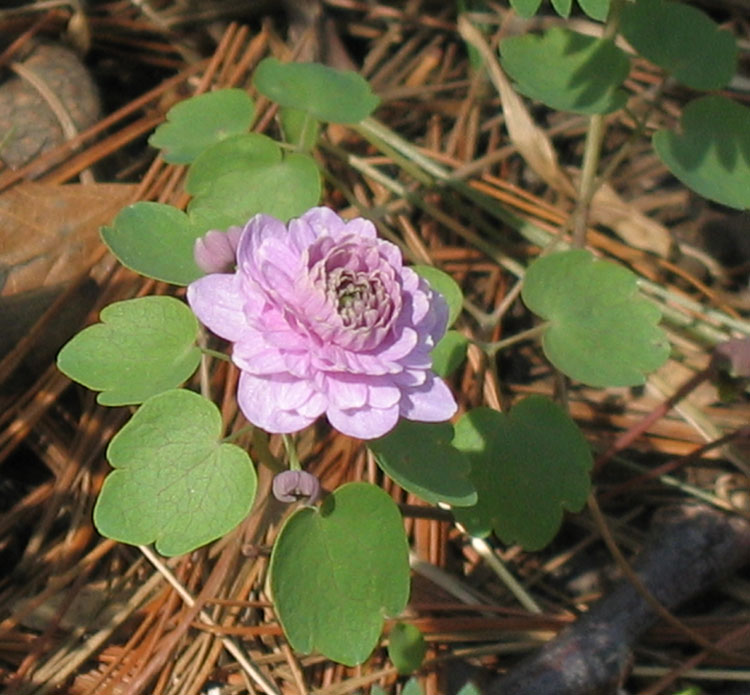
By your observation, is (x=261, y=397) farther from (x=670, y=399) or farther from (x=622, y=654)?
(x=670, y=399)

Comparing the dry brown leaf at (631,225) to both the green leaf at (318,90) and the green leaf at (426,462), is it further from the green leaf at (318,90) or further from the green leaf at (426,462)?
the green leaf at (426,462)

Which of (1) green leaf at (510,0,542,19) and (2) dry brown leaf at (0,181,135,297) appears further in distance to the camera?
(2) dry brown leaf at (0,181,135,297)

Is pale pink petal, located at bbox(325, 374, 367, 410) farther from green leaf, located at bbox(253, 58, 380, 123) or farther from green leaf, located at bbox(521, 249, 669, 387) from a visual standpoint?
green leaf, located at bbox(253, 58, 380, 123)

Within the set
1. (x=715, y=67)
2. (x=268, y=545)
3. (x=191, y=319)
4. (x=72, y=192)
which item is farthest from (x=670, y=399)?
(x=72, y=192)

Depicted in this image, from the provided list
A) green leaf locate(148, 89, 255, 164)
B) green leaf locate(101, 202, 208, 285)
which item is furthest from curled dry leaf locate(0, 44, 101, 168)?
green leaf locate(101, 202, 208, 285)

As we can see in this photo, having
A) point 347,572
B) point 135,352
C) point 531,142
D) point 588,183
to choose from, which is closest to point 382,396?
point 347,572
